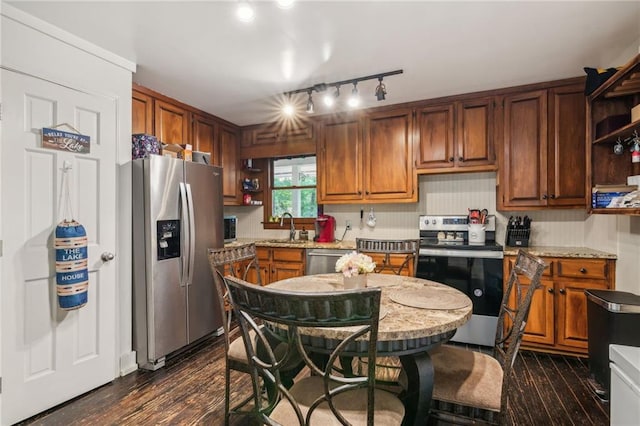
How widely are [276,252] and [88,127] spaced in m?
2.10

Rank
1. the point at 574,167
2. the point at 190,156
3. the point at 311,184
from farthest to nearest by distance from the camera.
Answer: the point at 311,184, the point at 190,156, the point at 574,167

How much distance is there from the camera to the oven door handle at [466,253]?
2732 mm

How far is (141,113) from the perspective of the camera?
2787 millimetres

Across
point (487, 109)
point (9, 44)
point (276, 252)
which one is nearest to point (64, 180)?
point (9, 44)

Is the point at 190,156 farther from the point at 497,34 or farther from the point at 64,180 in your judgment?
the point at 497,34

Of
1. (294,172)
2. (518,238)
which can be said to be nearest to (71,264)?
(294,172)

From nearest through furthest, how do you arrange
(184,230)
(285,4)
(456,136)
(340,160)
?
1. (285,4)
2. (184,230)
3. (456,136)
4. (340,160)

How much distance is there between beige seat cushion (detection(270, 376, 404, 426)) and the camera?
1.09 meters

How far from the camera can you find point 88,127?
2174 mm

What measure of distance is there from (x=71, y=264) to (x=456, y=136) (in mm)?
3348

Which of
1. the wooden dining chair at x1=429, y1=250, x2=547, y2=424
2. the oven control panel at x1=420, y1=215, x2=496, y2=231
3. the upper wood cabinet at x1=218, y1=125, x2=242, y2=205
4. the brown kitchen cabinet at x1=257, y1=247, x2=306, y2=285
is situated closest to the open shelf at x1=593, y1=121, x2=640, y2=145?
the oven control panel at x1=420, y1=215, x2=496, y2=231

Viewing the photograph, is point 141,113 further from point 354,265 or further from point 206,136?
point 354,265

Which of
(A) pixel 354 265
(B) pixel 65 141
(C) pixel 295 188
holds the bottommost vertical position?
(A) pixel 354 265

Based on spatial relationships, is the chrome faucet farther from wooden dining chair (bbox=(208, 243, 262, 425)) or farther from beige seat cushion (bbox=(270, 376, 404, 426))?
beige seat cushion (bbox=(270, 376, 404, 426))
